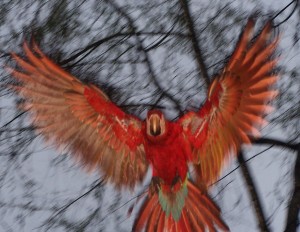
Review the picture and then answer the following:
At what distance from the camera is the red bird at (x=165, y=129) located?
126 inches

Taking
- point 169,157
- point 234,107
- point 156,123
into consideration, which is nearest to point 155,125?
point 156,123

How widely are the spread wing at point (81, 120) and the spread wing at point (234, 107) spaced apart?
33 centimetres

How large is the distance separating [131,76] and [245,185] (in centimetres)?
105

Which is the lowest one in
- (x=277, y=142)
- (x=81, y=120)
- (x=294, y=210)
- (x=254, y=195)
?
(x=294, y=210)

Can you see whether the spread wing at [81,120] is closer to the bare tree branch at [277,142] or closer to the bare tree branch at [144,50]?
the bare tree branch at [144,50]

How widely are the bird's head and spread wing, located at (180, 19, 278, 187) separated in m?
0.16

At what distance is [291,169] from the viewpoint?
3865 millimetres

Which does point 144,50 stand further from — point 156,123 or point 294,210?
point 294,210

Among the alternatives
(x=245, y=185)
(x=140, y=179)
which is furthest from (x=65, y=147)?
(x=245, y=185)

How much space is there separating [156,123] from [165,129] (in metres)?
0.06

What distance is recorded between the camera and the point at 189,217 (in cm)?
338

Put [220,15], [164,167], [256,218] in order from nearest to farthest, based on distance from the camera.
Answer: [164,167] < [256,218] < [220,15]

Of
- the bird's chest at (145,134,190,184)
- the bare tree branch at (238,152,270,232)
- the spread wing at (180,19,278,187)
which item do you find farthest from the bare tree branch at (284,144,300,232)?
the bird's chest at (145,134,190,184)

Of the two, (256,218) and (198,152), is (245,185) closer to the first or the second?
(256,218)
